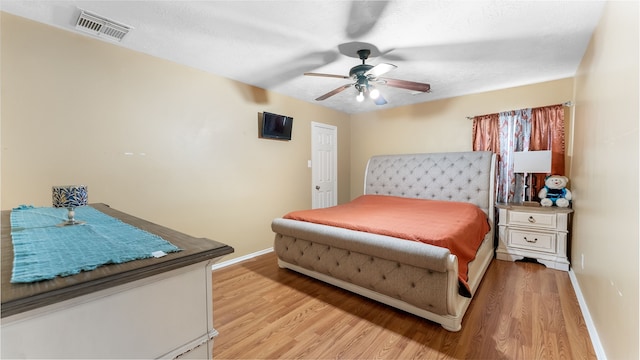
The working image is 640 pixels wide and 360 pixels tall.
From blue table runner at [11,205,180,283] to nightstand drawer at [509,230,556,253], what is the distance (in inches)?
148

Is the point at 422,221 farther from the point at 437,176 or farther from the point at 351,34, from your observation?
the point at 351,34

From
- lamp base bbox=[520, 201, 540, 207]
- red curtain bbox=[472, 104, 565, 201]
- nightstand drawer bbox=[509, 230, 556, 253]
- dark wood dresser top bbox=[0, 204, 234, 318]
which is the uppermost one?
red curtain bbox=[472, 104, 565, 201]

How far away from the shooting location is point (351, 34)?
2.17 metres

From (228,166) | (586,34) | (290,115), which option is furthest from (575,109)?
(228,166)

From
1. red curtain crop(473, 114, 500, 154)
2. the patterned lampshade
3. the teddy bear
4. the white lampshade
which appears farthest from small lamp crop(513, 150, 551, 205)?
the patterned lampshade

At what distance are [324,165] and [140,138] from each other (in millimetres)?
2770

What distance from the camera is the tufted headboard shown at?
3.53 metres

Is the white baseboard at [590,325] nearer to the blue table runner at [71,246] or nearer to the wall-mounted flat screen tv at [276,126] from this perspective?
the blue table runner at [71,246]

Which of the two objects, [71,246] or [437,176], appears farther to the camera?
[437,176]

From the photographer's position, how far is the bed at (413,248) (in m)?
1.93

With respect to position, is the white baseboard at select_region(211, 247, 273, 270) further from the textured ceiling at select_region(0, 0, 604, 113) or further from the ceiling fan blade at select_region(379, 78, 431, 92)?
the ceiling fan blade at select_region(379, 78, 431, 92)

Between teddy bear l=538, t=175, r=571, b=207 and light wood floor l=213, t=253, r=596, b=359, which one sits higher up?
teddy bear l=538, t=175, r=571, b=207

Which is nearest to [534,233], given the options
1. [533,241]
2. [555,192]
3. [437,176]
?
[533,241]

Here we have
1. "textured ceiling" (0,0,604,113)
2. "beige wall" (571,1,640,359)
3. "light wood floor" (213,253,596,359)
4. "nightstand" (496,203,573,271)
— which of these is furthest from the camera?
"nightstand" (496,203,573,271)
